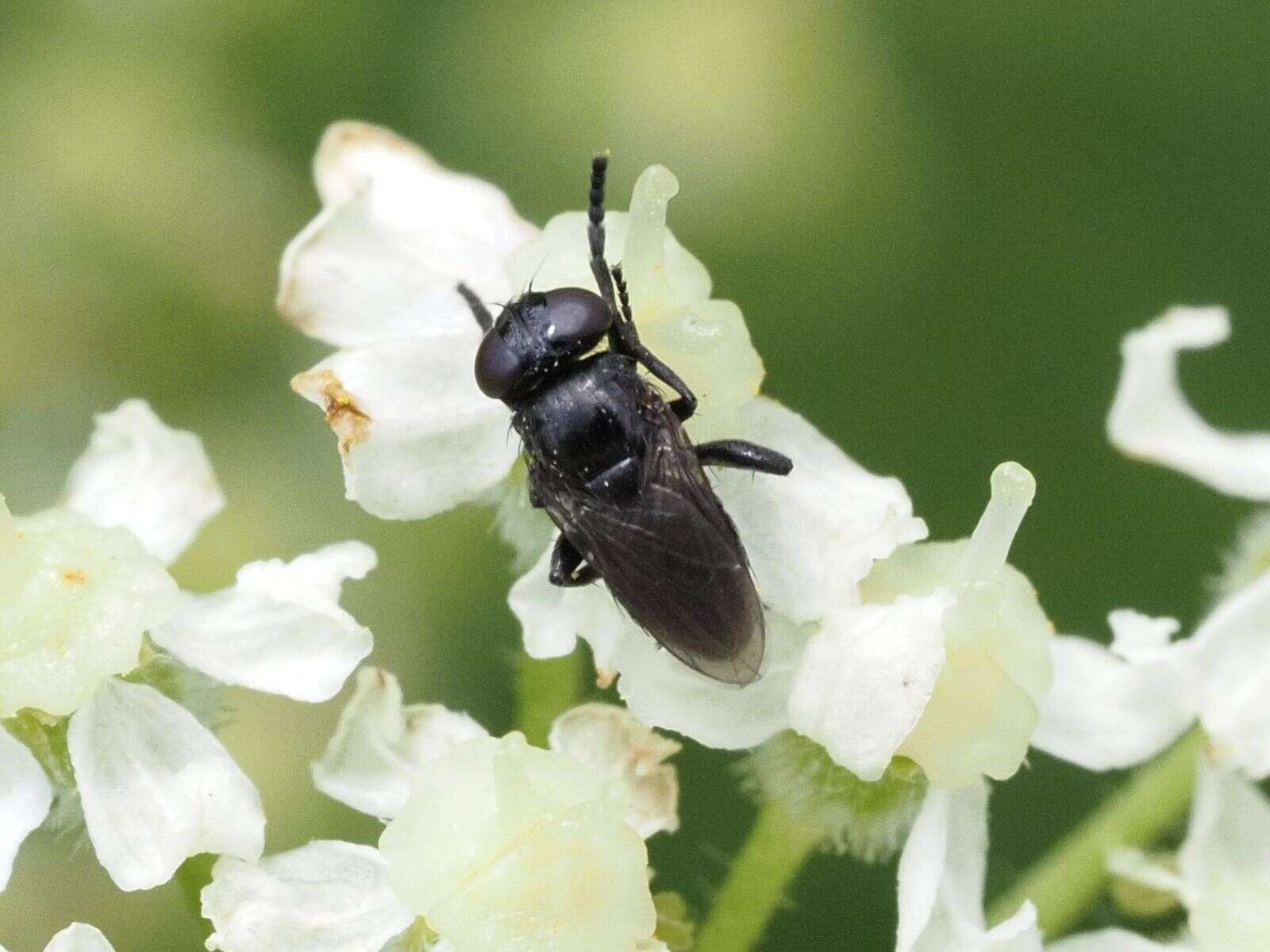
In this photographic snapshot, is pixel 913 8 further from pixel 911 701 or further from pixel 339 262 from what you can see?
pixel 911 701

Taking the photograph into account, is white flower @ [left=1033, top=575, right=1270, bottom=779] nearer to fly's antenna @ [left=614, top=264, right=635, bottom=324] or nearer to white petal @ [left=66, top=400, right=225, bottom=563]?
fly's antenna @ [left=614, top=264, right=635, bottom=324]

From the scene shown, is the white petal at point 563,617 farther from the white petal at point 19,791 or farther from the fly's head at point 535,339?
the white petal at point 19,791

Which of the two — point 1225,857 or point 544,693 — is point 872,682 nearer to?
point 544,693

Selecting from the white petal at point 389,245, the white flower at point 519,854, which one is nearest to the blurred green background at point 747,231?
the white petal at point 389,245

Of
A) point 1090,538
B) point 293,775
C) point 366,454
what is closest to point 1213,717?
point 366,454

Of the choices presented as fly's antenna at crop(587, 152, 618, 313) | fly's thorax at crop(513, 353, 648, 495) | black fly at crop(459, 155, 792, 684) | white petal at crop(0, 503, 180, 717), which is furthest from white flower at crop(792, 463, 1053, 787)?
white petal at crop(0, 503, 180, 717)

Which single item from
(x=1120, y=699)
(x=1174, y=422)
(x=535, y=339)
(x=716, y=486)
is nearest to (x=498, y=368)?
(x=535, y=339)

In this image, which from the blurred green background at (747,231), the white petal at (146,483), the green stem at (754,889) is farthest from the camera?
the blurred green background at (747,231)
